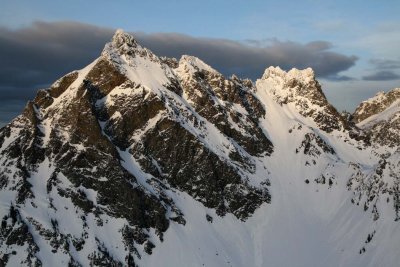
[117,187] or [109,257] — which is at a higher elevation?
[117,187]

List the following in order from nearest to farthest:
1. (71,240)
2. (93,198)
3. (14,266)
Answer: (14,266) < (71,240) < (93,198)

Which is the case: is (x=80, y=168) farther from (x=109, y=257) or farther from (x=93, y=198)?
(x=109, y=257)

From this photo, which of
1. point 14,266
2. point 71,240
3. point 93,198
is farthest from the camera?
point 93,198

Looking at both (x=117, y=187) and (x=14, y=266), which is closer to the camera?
(x=14, y=266)

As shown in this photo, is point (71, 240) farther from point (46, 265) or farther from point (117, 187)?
point (117, 187)

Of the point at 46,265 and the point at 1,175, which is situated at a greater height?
the point at 1,175

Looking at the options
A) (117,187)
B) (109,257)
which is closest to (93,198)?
(117,187)

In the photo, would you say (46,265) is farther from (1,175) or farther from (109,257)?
(1,175)

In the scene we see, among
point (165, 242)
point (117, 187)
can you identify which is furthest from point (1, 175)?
point (165, 242)

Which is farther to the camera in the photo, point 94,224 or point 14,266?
point 94,224
